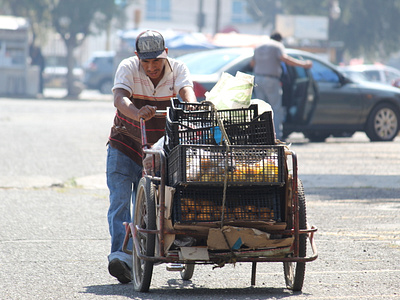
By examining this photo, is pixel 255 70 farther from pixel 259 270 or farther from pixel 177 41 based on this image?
pixel 177 41

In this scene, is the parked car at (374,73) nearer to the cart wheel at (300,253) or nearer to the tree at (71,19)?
the tree at (71,19)

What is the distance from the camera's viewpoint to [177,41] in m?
28.3

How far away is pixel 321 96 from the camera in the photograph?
15.3 meters

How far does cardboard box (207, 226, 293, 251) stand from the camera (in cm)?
475

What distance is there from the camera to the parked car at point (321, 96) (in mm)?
14648

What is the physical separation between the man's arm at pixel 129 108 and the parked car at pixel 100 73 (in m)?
37.2

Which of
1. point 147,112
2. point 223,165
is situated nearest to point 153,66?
point 147,112

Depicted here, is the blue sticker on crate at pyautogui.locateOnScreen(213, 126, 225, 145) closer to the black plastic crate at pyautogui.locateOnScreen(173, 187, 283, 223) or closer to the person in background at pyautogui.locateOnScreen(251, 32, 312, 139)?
the black plastic crate at pyautogui.locateOnScreen(173, 187, 283, 223)

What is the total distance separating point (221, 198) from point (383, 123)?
39.1 ft

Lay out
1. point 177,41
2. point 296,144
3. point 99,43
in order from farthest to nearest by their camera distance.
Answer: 1. point 99,43
2. point 177,41
3. point 296,144

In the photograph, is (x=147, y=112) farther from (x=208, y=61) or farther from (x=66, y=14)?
(x=66, y=14)

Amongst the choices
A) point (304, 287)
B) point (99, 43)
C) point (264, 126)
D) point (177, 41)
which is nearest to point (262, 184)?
point (264, 126)

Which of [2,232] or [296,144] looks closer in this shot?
[2,232]

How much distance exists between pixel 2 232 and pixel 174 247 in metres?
2.97
